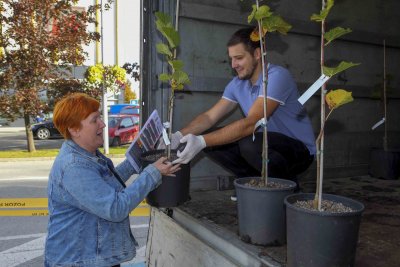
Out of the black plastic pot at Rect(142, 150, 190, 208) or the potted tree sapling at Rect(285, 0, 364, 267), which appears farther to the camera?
the black plastic pot at Rect(142, 150, 190, 208)

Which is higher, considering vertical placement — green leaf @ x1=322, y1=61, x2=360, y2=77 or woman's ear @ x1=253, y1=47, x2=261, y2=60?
woman's ear @ x1=253, y1=47, x2=261, y2=60

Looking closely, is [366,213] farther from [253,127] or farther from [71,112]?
[71,112]

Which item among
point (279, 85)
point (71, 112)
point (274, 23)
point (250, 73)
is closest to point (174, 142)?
point (250, 73)

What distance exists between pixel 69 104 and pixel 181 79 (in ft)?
2.30

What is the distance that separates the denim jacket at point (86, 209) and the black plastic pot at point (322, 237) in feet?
2.56

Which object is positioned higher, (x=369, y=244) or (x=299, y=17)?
(x=299, y=17)

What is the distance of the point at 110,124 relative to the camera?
1429 centimetres

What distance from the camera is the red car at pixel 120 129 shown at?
46.4 feet

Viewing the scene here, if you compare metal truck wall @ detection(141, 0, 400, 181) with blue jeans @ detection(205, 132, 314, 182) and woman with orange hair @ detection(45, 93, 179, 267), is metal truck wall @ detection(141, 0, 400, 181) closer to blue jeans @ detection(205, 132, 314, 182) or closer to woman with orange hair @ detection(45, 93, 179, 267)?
blue jeans @ detection(205, 132, 314, 182)

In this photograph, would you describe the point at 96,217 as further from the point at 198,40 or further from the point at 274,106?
the point at 198,40

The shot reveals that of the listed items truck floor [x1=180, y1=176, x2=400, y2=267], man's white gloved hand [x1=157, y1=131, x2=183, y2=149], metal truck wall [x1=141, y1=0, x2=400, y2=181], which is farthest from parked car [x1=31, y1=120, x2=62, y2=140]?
man's white gloved hand [x1=157, y1=131, x2=183, y2=149]

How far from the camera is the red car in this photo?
14.1m

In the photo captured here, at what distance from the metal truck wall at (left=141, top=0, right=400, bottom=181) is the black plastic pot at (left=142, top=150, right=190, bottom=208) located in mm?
715

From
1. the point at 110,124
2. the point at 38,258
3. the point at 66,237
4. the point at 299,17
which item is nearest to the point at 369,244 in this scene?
the point at 66,237
